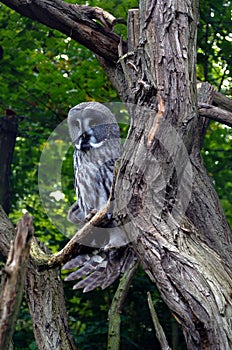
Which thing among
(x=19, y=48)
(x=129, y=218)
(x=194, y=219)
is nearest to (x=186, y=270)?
(x=129, y=218)

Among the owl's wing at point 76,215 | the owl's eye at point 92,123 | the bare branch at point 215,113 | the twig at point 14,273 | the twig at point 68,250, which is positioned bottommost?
the twig at point 14,273

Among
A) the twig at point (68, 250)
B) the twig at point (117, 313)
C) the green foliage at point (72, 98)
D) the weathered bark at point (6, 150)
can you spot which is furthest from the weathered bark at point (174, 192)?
the weathered bark at point (6, 150)

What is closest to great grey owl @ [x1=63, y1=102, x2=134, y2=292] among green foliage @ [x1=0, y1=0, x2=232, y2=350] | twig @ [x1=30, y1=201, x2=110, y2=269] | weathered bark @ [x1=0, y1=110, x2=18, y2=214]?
twig @ [x1=30, y1=201, x2=110, y2=269]

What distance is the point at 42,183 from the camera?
Answer: 175 inches

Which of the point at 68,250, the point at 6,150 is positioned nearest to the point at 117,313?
the point at 68,250

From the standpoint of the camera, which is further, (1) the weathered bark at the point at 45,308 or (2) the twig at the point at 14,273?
(1) the weathered bark at the point at 45,308

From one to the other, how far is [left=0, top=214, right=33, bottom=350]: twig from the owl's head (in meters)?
1.79

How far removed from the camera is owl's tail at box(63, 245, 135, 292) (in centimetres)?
306

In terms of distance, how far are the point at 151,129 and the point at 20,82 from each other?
244cm

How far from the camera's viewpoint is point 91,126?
3.44 metres

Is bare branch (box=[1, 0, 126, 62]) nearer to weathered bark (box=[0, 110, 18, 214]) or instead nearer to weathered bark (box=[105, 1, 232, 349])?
weathered bark (box=[105, 1, 232, 349])

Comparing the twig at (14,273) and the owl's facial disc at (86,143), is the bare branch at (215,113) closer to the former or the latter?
the owl's facial disc at (86,143)

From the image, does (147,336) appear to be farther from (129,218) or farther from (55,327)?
(129,218)

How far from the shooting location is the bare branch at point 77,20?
10.8 feet
